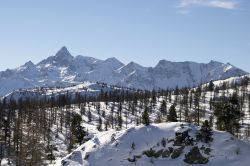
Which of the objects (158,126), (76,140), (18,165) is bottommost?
(18,165)

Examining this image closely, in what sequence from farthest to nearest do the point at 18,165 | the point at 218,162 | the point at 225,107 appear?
the point at 18,165 < the point at 225,107 < the point at 218,162

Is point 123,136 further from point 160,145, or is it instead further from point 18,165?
point 18,165

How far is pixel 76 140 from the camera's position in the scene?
316 feet

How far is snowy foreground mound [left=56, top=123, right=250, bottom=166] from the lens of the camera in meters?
54.8

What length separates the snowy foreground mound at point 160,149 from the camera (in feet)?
180

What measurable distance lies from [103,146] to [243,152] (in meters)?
18.3

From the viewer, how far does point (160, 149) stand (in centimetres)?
5638

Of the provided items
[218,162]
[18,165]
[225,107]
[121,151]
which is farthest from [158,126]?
[18,165]

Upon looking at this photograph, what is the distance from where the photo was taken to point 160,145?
5703 centimetres

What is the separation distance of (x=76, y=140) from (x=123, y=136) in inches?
1525

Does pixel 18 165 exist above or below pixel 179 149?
below

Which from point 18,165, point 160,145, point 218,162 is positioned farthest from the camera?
point 18,165

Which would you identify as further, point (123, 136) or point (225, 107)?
point (225, 107)

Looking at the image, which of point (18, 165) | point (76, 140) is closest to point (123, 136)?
point (76, 140)
